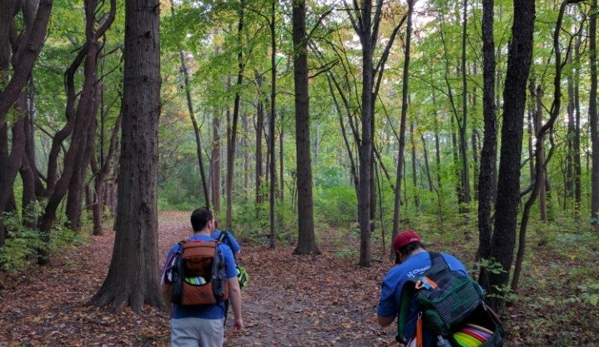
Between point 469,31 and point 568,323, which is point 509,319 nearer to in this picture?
point 568,323

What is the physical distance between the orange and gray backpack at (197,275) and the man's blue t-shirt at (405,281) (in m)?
1.30

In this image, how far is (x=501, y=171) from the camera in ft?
18.1

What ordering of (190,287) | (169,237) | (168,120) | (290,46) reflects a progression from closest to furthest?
1. (190,287)
2. (290,46)
3. (169,237)
4. (168,120)

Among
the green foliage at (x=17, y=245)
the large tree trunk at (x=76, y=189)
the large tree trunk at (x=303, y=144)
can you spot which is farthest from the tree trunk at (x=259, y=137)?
the green foliage at (x=17, y=245)

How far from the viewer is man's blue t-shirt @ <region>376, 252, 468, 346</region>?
2.73 meters

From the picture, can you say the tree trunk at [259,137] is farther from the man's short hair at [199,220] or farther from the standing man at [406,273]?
the standing man at [406,273]

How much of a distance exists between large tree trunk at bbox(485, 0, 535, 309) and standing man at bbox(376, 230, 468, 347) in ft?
10.2

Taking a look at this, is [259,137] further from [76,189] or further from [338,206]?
[76,189]

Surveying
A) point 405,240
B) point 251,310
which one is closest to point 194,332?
point 405,240

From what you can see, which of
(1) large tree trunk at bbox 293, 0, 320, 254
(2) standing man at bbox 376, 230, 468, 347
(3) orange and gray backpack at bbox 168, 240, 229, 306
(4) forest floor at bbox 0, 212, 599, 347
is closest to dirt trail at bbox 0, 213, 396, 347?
(4) forest floor at bbox 0, 212, 599, 347

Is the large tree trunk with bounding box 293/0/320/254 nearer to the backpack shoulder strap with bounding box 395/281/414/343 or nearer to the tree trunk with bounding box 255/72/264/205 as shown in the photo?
the tree trunk with bounding box 255/72/264/205

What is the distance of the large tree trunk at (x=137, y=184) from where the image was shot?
6.47m

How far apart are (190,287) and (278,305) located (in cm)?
491

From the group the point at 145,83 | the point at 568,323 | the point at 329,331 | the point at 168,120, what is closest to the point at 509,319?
the point at 568,323
